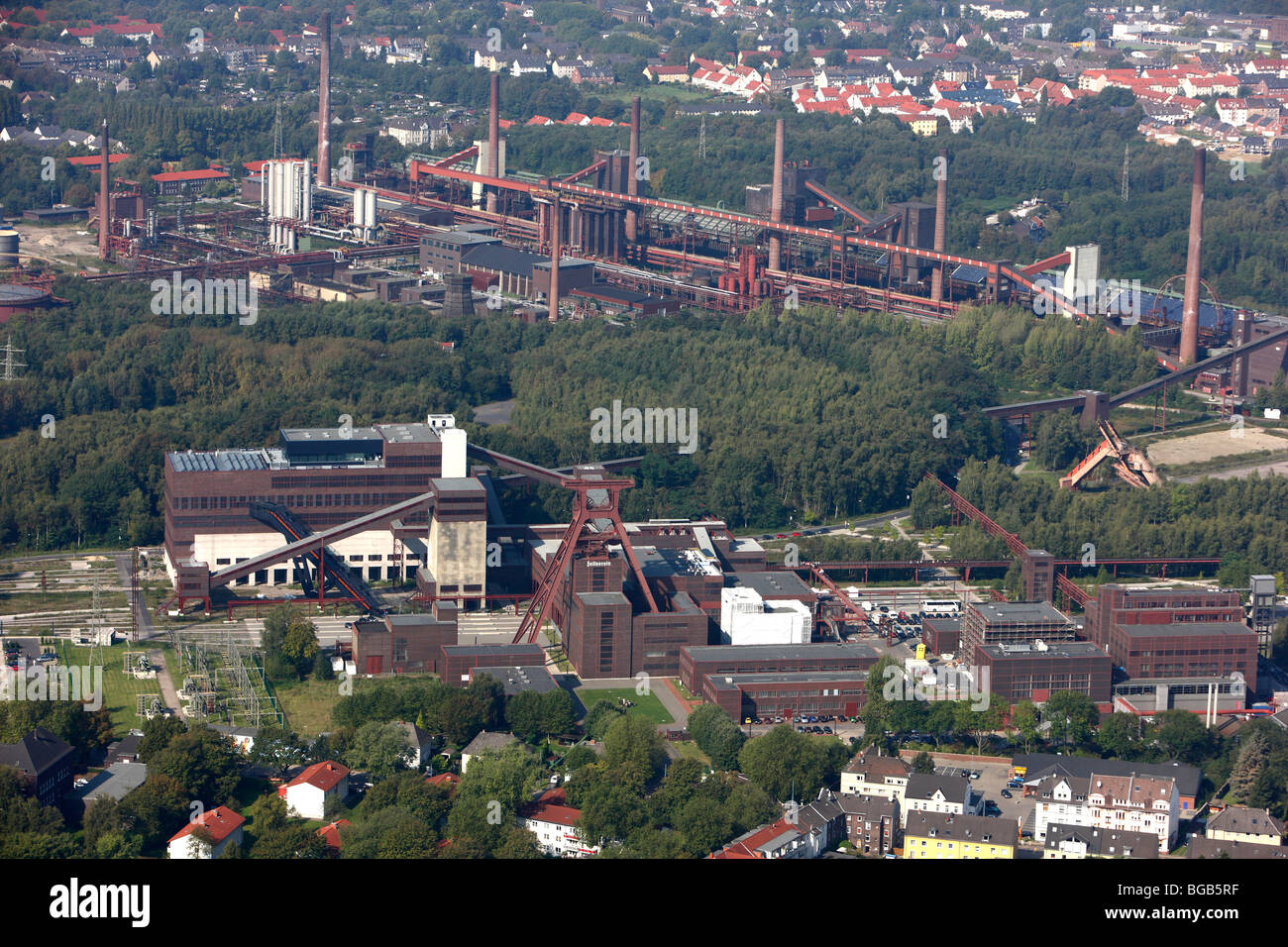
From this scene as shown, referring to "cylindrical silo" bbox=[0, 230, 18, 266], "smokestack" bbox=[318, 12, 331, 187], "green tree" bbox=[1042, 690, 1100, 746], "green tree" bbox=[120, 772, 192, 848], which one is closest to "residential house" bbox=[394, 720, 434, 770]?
"green tree" bbox=[120, 772, 192, 848]

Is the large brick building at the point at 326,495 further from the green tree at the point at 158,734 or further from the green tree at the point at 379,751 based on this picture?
the green tree at the point at 158,734

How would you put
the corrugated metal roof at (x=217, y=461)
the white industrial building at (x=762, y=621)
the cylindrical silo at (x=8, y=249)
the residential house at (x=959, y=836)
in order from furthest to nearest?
the cylindrical silo at (x=8, y=249), the corrugated metal roof at (x=217, y=461), the white industrial building at (x=762, y=621), the residential house at (x=959, y=836)

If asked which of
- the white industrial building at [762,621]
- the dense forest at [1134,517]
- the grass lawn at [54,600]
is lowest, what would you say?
the grass lawn at [54,600]

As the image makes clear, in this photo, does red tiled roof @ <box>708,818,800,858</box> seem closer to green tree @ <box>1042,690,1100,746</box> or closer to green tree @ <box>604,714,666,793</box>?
green tree @ <box>604,714,666,793</box>

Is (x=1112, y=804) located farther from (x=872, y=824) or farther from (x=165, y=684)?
(x=165, y=684)

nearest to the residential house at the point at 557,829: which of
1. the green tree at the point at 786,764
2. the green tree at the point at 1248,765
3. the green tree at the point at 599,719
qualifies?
the green tree at the point at 786,764
